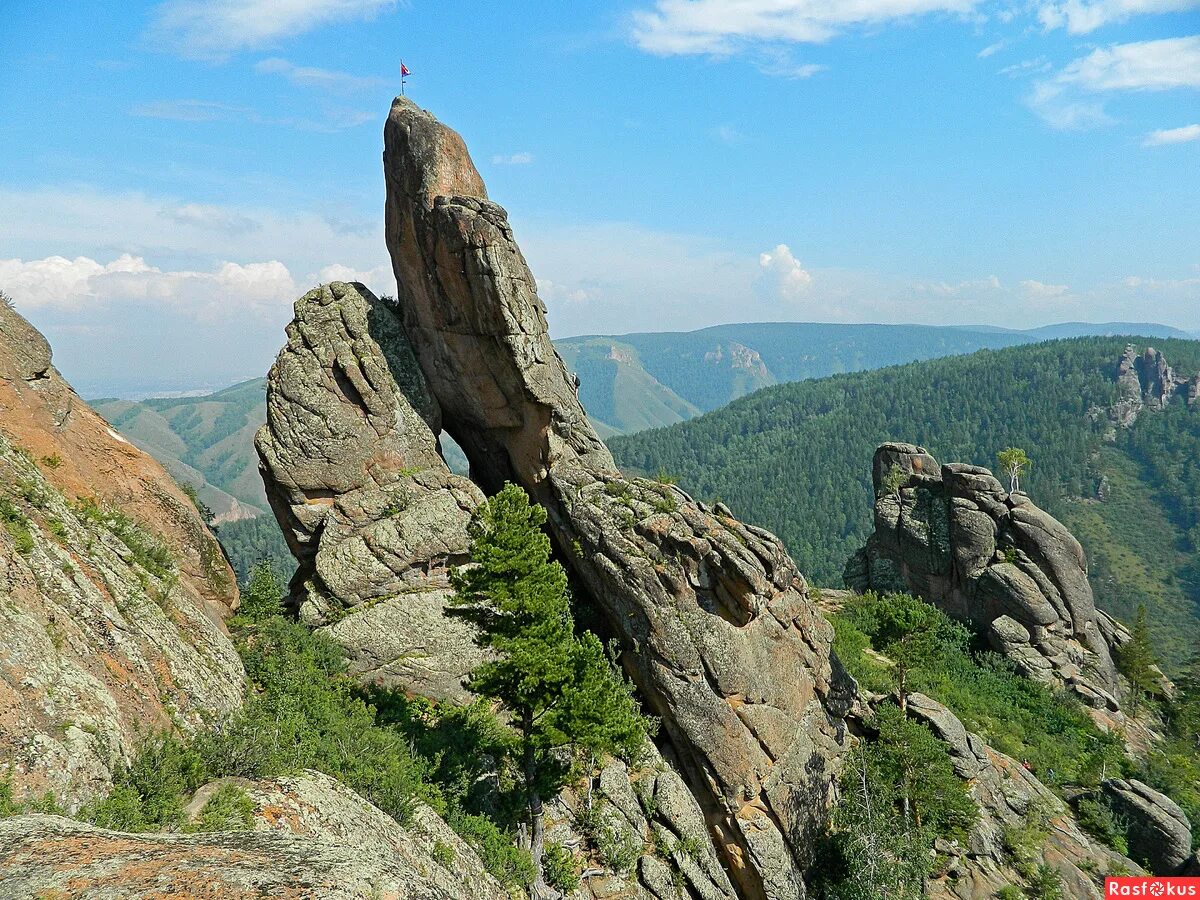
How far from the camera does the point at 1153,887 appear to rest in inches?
1239

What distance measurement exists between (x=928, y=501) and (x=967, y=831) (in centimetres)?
3453

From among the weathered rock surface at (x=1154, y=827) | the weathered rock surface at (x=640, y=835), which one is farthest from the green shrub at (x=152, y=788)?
the weathered rock surface at (x=1154, y=827)

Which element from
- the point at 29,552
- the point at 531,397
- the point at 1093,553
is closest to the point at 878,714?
the point at 531,397

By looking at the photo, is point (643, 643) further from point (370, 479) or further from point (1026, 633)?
point (1026, 633)

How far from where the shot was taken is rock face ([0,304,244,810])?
13.4 meters

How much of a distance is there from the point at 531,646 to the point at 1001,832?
24.7m

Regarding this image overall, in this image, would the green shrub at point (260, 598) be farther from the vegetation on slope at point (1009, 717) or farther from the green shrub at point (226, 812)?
the vegetation on slope at point (1009, 717)

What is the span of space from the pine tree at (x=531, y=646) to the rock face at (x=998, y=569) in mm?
40834

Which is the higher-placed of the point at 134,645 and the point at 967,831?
the point at 134,645

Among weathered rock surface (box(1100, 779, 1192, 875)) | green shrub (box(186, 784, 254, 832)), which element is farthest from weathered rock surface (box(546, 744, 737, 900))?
weathered rock surface (box(1100, 779, 1192, 875))

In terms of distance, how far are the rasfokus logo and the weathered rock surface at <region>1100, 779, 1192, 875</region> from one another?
134cm

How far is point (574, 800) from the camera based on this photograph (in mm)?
26781

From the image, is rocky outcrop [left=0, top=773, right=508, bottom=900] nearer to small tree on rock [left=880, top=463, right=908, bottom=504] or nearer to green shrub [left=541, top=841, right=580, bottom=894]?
green shrub [left=541, top=841, right=580, bottom=894]

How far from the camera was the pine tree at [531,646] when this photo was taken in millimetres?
22656
